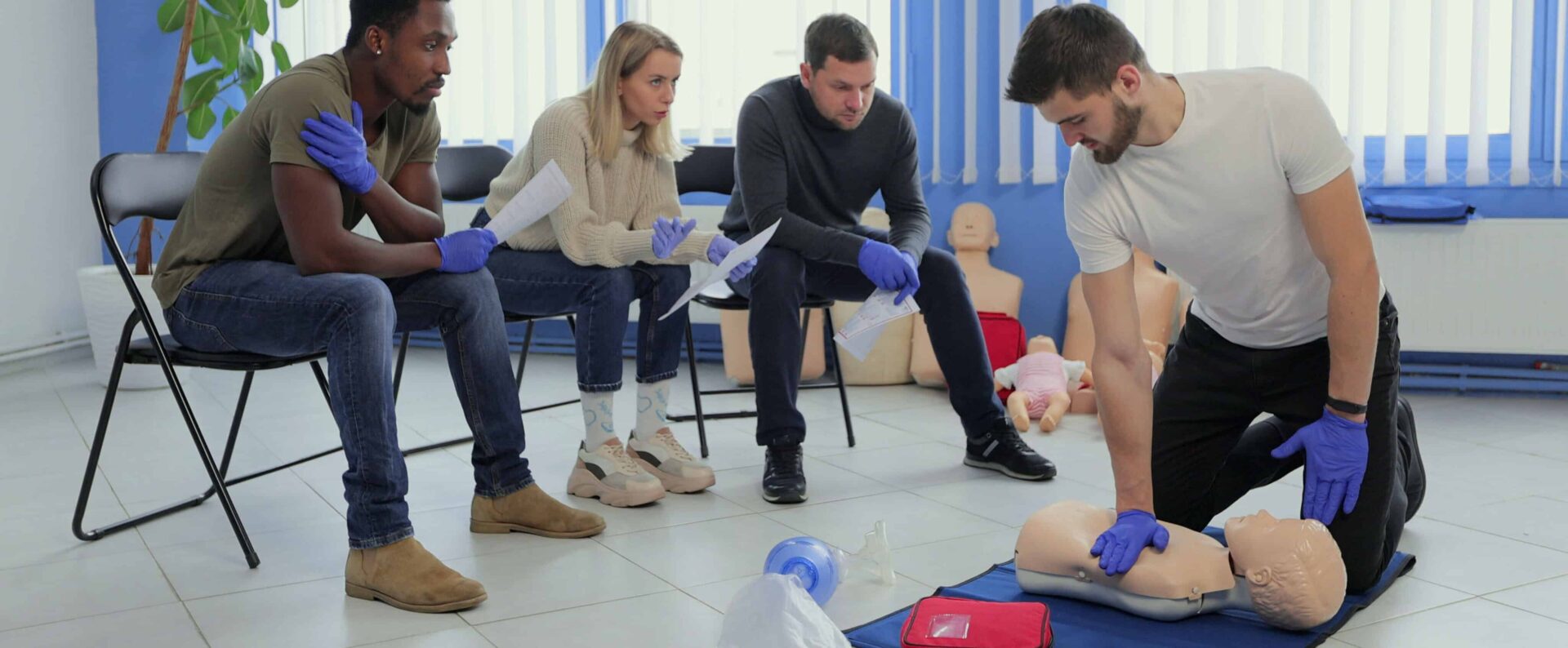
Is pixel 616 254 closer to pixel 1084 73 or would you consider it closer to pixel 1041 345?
pixel 1084 73

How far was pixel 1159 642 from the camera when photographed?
1.66 m

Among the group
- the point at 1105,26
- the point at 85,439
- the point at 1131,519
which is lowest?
the point at 85,439

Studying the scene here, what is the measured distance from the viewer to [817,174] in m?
2.70

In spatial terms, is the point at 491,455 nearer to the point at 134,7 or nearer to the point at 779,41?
the point at 779,41

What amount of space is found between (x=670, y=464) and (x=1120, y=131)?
3.82ft

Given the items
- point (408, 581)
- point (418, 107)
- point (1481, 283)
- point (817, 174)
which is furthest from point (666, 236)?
point (1481, 283)

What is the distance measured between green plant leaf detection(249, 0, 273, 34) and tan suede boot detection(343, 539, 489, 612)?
8.86 ft

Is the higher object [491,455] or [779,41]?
[779,41]

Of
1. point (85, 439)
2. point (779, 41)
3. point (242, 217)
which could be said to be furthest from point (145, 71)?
point (242, 217)

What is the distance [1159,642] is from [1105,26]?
0.77 metres

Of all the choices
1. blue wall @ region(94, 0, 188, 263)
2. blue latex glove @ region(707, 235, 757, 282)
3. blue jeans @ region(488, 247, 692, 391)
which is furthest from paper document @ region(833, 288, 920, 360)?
blue wall @ region(94, 0, 188, 263)

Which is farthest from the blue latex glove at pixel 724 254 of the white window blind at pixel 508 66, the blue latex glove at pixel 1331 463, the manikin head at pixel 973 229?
the white window blind at pixel 508 66

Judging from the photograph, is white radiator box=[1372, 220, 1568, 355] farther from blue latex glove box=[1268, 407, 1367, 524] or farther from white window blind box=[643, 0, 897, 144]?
blue latex glove box=[1268, 407, 1367, 524]

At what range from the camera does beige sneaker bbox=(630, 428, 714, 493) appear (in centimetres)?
249
